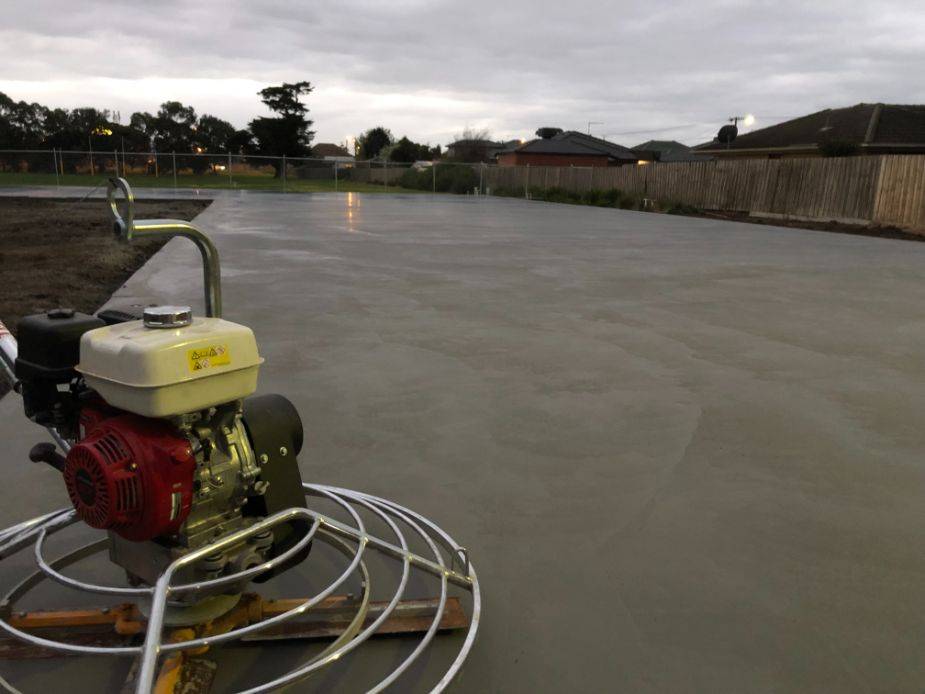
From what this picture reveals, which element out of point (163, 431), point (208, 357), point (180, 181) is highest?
point (180, 181)

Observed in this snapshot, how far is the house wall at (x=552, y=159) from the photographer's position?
50719mm

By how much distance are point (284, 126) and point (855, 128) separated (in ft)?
131

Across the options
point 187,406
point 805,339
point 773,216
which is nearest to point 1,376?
point 187,406

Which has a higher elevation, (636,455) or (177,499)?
(177,499)

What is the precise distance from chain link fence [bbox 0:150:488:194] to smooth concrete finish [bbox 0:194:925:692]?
88.4ft

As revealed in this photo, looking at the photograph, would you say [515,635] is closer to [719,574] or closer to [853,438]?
→ [719,574]

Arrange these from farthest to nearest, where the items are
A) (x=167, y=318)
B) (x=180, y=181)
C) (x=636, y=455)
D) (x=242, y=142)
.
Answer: (x=242, y=142) < (x=180, y=181) < (x=636, y=455) < (x=167, y=318)

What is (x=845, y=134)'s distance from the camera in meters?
26.8

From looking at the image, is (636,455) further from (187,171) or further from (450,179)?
(187,171)

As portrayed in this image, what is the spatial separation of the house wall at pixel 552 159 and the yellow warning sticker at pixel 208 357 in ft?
168

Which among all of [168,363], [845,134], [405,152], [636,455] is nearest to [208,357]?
[168,363]

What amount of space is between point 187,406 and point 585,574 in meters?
1.17

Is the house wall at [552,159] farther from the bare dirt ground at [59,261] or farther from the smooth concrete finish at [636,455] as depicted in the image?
the smooth concrete finish at [636,455]

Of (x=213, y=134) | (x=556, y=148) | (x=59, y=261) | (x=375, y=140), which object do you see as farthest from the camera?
(x=375, y=140)
